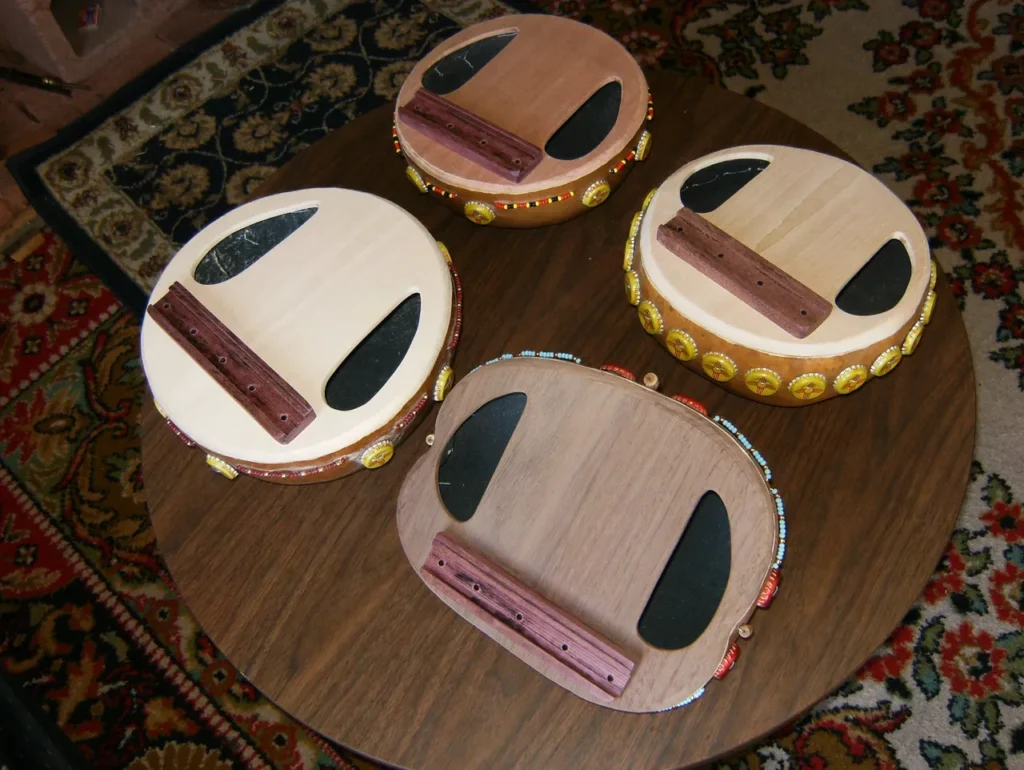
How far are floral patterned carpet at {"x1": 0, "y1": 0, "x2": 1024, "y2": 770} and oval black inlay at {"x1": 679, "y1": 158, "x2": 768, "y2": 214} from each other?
0.70 m

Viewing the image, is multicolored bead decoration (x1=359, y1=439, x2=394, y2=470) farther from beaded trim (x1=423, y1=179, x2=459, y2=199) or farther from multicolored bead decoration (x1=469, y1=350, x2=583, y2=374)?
beaded trim (x1=423, y1=179, x2=459, y2=199)

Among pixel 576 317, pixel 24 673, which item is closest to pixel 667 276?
pixel 576 317

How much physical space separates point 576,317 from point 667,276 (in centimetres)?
18

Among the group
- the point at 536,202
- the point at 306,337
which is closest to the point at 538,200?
the point at 536,202

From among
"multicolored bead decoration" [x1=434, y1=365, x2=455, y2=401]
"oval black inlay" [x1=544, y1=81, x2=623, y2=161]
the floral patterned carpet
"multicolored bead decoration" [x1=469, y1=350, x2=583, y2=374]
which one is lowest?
the floral patterned carpet

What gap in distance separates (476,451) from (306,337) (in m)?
0.23

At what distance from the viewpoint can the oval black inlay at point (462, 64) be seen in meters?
1.17

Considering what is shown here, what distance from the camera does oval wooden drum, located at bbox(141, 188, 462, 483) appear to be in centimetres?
95

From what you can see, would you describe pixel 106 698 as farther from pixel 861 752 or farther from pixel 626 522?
pixel 861 752

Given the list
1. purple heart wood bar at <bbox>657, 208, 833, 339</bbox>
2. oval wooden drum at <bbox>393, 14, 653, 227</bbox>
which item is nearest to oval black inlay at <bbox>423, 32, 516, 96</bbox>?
oval wooden drum at <bbox>393, 14, 653, 227</bbox>

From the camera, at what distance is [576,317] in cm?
112

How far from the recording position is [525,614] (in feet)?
2.90

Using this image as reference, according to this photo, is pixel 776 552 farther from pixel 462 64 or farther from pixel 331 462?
pixel 462 64

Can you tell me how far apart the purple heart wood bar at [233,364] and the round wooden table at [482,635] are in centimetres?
14
